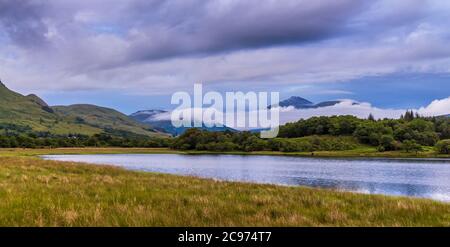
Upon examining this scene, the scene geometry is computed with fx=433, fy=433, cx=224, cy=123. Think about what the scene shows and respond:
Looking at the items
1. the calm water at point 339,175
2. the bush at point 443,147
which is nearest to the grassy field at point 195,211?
the calm water at point 339,175

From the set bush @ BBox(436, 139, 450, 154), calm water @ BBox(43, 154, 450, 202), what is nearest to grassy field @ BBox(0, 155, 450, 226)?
calm water @ BBox(43, 154, 450, 202)

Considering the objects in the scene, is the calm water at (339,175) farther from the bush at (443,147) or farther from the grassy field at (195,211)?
the bush at (443,147)

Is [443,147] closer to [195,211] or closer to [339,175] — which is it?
[339,175]

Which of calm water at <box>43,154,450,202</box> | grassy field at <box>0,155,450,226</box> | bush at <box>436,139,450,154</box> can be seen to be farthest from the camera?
bush at <box>436,139,450,154</box>

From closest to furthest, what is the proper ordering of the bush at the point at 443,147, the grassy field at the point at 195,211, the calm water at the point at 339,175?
the grassy field at the point at 195,211, the calm water at the point at 339,175, the bush at the point at 443,147

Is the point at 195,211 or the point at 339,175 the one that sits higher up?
the point at 195,211

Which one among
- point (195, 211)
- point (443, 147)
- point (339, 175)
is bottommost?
point (339, 175)

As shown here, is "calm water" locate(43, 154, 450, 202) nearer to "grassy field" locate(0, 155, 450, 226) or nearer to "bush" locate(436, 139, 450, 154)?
"grassy field" locate(0, 155, 450, 226)

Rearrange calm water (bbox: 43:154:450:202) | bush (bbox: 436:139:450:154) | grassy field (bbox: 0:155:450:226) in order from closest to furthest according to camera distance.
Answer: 1. grassy field (bbox: 0:155:450:226)
2. calm water (bbox: 43:154:450:202)
3. bush (bbox: 436:139:450:154)

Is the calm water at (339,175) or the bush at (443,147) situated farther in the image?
the bush at (443,147)

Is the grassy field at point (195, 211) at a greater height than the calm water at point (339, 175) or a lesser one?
greater

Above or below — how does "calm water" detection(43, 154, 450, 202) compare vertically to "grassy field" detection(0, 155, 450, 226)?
below

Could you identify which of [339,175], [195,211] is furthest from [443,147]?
[195,211]
